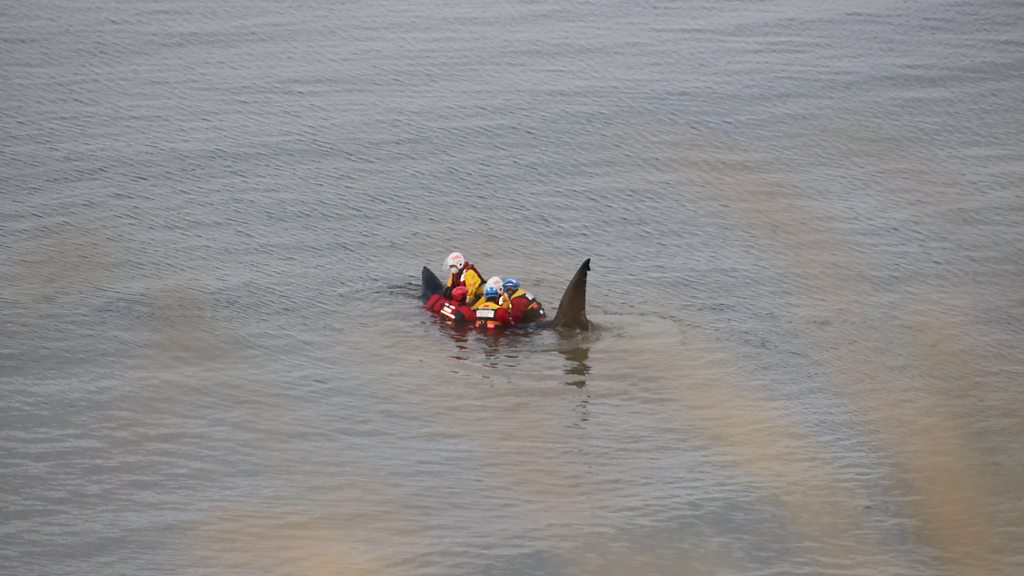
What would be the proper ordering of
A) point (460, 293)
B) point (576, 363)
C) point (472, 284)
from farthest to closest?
1. point (472, 284)
2. point (460, 293)
3. point (576, 363)

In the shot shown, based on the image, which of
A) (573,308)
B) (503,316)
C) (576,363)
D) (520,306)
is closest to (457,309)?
(503,316)

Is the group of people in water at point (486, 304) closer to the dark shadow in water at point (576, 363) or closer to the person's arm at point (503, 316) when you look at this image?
the person's arm at point (503, 316)

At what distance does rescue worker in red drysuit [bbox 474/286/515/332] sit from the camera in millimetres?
24516

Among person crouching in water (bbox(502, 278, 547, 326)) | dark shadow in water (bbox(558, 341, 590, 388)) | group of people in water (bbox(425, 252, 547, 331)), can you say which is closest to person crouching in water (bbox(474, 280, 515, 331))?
group of people in water (bbox(425, 252, 547, 331))

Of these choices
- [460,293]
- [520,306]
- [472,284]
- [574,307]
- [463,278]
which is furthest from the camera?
[463,278]

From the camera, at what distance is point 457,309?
24875mm

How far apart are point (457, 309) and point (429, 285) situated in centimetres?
160

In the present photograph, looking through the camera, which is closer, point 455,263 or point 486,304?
point 486,304

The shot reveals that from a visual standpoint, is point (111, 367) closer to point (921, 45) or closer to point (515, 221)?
point (515, 221)

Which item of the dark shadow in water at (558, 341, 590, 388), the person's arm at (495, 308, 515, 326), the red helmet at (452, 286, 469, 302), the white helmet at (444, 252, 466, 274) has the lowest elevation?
the dark shadow in water at (558, 341, 590, 388)

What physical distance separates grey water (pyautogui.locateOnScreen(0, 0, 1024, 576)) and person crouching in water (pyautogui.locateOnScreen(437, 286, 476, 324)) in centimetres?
41

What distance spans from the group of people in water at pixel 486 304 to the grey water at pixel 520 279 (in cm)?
43

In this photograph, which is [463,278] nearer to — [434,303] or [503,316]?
[434,303]

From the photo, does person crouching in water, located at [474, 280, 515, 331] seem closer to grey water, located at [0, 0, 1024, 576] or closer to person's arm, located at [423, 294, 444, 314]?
grey water, located at [0, 0, 1024, 576]
